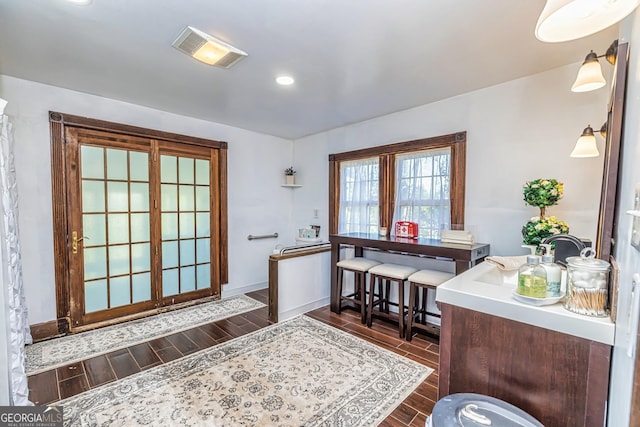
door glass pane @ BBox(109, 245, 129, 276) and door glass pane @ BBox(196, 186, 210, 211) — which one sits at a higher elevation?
door glass pane @ BBox(196, 186, 210, 211)

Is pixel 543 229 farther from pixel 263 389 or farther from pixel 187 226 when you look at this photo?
pixel 187 226

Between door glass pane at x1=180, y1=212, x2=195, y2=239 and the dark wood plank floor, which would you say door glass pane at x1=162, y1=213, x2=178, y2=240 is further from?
the dark wood plank floor

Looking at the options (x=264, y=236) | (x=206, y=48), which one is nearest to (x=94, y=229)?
(x=264, y=236)

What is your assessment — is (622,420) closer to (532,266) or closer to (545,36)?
(532,266)

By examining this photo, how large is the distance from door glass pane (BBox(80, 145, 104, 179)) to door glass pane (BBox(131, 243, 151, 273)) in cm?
93

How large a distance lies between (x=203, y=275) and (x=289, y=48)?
3.27 m

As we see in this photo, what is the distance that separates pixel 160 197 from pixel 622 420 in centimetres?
A: 416

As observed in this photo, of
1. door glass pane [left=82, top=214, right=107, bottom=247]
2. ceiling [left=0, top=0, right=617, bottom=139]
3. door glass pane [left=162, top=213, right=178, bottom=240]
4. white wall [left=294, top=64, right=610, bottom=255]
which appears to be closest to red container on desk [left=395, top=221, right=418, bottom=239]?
white wall [left=294, top=64, right=610, bottom=255]

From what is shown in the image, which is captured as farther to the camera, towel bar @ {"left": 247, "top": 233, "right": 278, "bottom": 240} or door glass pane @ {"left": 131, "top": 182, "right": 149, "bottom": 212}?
towel bar @ {"left": 247, "top": 233, "right": 278, "bottom": 240}

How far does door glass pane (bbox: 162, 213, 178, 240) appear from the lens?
3.69 metres

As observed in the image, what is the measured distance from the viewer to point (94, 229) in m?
3.18

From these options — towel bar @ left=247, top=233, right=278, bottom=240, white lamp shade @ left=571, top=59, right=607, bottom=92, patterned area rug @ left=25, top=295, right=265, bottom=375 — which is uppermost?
white lamp shade @ left=571, top=59, right=607, bottom=92

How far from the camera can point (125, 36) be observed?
1.97m

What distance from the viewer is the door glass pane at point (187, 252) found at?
3861 mm
